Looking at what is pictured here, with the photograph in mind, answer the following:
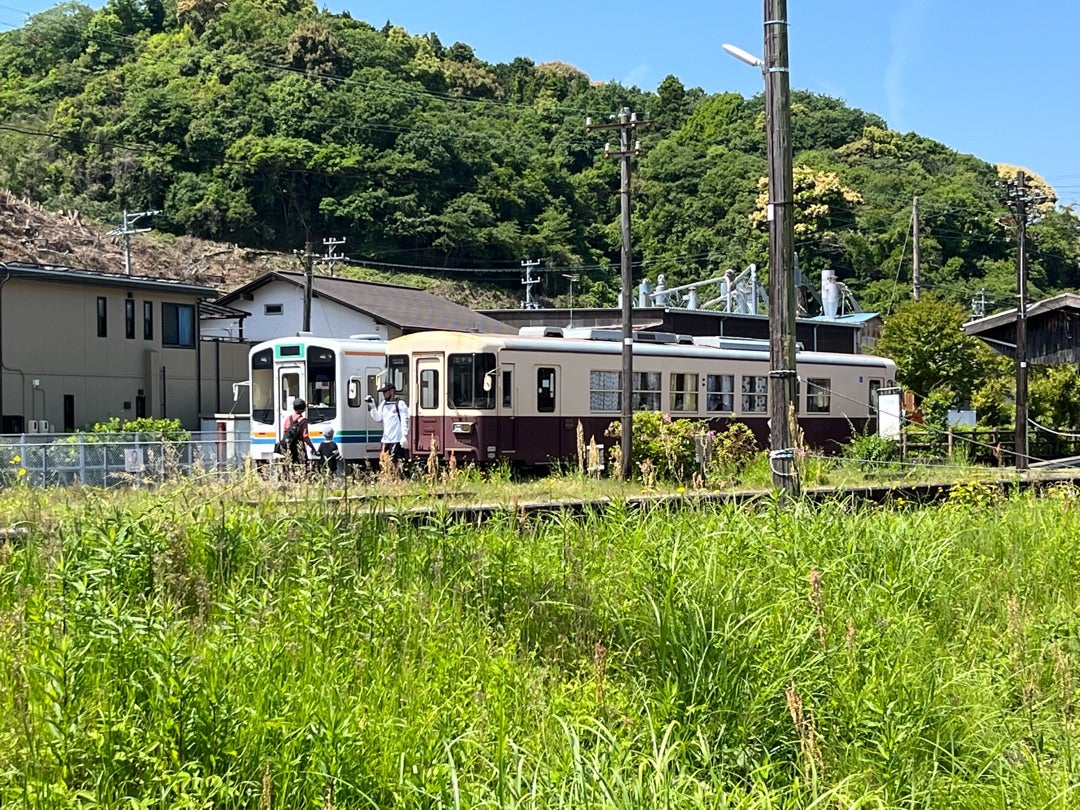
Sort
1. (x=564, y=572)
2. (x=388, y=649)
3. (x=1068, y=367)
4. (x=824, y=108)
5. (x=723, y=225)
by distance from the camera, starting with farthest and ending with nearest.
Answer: (x=824, y=108) < (x=723, y=225) < (x=1068, y=367) < (x=564, y=572) < (x=388, y=649)

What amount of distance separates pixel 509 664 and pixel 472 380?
13.7 meters

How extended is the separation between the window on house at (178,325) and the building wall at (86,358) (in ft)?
0.43

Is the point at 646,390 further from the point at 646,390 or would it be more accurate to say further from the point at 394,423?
the point at 394,423

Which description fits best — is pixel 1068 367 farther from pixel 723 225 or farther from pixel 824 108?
pixel 824 108

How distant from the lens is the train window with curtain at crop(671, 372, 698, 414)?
21266 millimetres

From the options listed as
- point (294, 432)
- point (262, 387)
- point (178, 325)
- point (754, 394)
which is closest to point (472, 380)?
point (294, 432)

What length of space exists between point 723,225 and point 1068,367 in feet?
96.9

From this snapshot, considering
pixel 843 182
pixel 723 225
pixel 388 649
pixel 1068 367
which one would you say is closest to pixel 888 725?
pixel 388 649

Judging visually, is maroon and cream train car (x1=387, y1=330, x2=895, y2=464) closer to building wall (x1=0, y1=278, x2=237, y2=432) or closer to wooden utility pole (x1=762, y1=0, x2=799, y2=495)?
wooden utility pole (x1=762, y1=0, x2=799, y2=495)

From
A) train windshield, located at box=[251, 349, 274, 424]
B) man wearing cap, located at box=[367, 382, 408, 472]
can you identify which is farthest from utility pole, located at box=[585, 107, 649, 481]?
train windshield, located at box=[251, 349, 274, 424]

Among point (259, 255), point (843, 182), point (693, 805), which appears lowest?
point (693, 805)

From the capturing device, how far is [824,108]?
74625 millimetres

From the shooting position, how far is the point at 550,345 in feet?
62.7

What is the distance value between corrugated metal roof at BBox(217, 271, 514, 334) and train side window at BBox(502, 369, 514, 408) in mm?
15026
